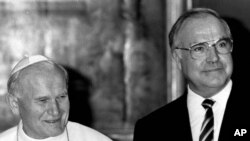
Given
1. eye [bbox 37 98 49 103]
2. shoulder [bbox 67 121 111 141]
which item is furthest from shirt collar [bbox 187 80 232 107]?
eye [bbox 37 98 49 103]

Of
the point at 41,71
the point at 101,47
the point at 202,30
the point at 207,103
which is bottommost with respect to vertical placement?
the point at 207,103

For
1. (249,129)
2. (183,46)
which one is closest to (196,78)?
(183,46)

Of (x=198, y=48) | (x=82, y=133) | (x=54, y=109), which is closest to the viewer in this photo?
(x=54, y=109)

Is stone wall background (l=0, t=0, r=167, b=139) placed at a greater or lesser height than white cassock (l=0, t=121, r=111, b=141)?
greater

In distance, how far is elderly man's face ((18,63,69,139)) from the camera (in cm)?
317

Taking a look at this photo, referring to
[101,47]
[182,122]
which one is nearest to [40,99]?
[182,122]

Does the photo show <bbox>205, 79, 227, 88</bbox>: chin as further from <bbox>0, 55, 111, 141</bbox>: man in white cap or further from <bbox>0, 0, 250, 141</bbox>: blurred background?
<bbox>0, 0, 250, 141</bbox>: blurred background

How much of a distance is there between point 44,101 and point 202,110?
97cm

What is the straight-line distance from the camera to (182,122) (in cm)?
333

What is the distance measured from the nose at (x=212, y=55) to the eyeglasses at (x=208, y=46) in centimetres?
1

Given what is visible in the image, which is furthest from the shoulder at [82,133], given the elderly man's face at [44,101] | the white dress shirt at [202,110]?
the white dress shirt at [202,110]

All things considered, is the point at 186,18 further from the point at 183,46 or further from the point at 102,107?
the point at 102,107

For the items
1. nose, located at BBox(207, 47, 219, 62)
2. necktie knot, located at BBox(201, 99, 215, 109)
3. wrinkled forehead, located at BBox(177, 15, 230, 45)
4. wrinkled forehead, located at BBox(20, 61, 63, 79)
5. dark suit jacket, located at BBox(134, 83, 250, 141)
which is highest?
wrinkled forehead, located at BBox(177, 15, 230, 45)

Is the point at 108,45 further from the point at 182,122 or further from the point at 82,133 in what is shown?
the point at 182,122
